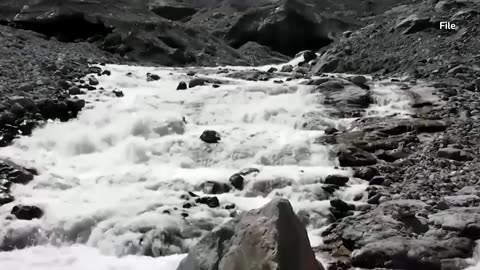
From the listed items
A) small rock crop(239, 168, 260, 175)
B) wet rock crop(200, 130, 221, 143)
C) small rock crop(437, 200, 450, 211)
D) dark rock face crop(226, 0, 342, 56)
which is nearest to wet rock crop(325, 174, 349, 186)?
small rock crop(239, 168, 260, 175)

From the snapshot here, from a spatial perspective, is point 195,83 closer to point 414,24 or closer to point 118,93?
point 118,93

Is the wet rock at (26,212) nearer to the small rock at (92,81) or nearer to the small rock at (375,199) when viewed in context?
the small rock at (375,199)

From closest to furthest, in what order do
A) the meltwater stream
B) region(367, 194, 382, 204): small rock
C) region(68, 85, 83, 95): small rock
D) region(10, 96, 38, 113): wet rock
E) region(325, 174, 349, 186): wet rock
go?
the meltwater stream, region(367, 194, 382, 204): small rock, region(325, 174, 349, 186): wet rock, region(10, 96, 38, 113): wet rock, region(68, 85, 83, 95): small rock

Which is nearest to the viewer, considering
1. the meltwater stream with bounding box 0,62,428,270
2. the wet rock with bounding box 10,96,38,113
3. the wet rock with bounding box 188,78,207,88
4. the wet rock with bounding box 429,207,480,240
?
the wet rock with bounding box 429,207,480,240

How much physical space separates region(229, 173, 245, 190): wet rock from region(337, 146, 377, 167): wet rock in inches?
79.8

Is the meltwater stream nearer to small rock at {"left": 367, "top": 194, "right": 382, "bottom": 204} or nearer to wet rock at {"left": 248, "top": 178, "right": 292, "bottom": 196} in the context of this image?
wet rock at {"left": 248, "top": 178, "right": 292, "bottom": 196}

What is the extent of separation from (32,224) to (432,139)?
7.57 metres

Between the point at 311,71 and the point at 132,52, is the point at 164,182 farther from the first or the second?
the point at 132,52

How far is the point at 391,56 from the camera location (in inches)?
749

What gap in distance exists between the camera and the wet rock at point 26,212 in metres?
8.13

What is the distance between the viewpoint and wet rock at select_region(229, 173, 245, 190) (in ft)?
31.1

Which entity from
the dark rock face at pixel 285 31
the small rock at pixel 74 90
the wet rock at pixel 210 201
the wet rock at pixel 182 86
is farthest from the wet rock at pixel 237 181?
the dark rock face at pixel 285 31

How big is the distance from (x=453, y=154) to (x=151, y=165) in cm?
577

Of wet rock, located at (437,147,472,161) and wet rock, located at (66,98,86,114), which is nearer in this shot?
wet rock, located at (437,147,472,161)
